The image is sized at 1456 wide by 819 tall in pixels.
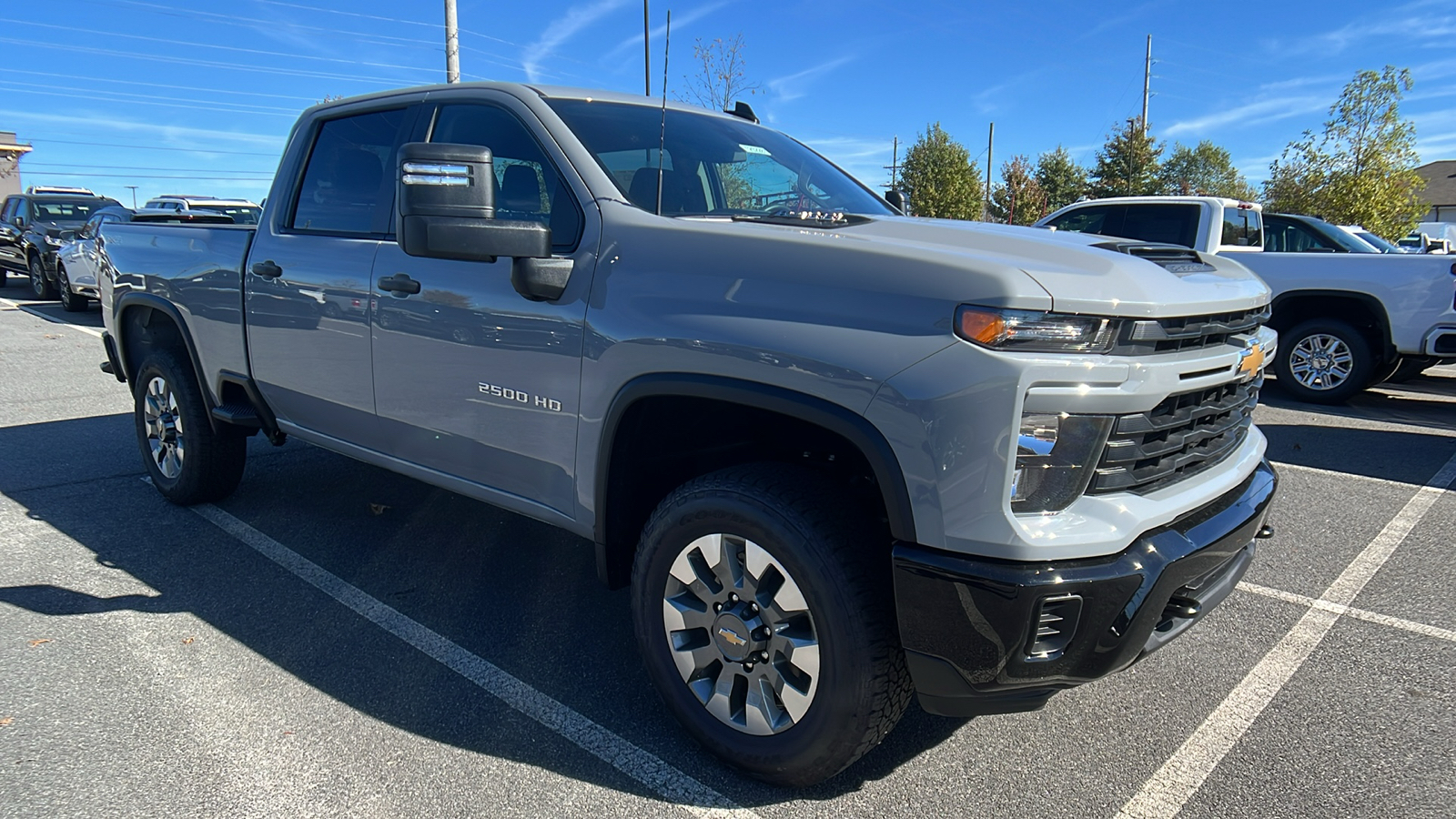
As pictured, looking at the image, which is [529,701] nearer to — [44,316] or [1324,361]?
[1324,361]

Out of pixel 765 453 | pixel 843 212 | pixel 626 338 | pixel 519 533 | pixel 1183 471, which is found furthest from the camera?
pixel 519 533

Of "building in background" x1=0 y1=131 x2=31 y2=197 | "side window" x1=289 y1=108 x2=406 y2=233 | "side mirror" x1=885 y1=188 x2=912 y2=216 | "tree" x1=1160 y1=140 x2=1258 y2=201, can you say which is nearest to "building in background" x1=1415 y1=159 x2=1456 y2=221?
"tree" x1=1160 y1=140 x2=1258 y2=201

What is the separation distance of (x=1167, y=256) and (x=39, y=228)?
19.6m

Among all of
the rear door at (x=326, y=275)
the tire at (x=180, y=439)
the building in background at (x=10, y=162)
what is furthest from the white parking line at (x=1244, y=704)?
the building in background at (x=10, y=162)

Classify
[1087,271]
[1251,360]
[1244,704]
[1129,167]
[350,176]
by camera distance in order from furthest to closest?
[1129,167], [350,176], [1244,704], [1251,360], [1087,271]

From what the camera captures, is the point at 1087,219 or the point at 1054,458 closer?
the point at 1054,458

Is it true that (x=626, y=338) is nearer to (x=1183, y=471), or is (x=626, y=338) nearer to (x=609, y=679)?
(x=609, y=679)

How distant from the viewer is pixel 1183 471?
238 centimetres

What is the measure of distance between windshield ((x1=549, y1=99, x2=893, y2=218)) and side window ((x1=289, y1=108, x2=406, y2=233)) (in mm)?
900

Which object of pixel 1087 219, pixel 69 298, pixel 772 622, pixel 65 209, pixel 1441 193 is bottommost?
pixel 772 622

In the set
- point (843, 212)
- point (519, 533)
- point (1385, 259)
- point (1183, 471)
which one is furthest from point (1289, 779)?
point (1385, 259)

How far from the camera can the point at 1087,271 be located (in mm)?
2164

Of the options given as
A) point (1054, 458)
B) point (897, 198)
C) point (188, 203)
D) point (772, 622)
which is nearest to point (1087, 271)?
point (1054, 458)

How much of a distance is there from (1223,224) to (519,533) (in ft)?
24.1
